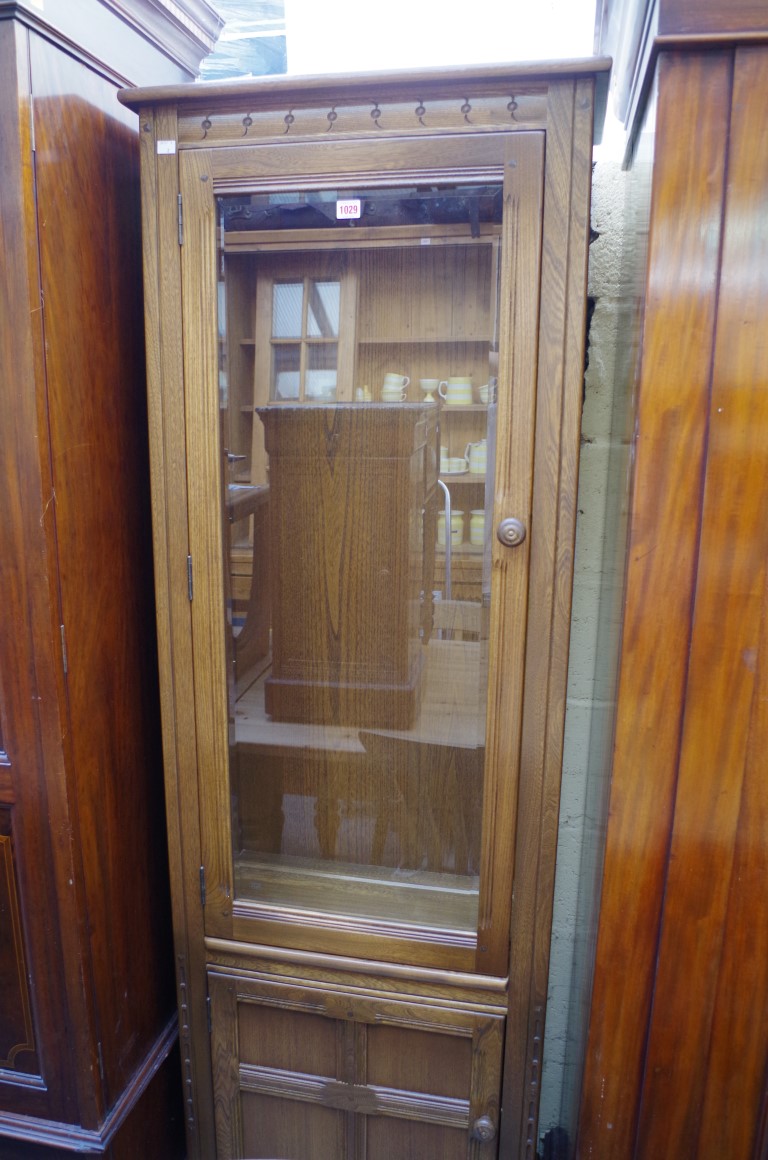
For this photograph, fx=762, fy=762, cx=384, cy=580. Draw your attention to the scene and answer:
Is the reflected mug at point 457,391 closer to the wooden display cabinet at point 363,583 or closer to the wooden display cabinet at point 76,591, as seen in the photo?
the wooden display cabinet at point 363,583

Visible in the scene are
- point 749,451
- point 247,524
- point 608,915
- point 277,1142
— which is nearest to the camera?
point 749,451

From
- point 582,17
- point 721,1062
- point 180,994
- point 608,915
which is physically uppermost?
point 582,17

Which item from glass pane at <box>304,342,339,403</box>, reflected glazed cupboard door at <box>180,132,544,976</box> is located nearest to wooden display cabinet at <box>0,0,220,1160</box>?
reflected glazed cupboard door at <box>180,132,544,976</box>

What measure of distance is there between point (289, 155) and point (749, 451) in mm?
584

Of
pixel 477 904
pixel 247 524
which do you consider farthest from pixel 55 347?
pixel 477 904

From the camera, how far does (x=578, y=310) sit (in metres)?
0.82

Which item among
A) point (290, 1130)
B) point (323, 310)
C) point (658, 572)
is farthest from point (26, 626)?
point (290, 1130)

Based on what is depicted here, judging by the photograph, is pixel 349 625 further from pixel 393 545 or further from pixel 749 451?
pixel 749 451

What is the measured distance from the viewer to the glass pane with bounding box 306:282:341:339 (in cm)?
93

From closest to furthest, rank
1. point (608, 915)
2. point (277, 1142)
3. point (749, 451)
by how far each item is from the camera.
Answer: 1. point (749, 451)
2. point (608, 915)
3. point (277, 1142)

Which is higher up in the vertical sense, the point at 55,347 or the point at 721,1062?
the point at 55,347

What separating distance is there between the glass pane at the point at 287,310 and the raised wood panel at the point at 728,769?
19.3 inches

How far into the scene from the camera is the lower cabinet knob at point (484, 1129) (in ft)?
3.27

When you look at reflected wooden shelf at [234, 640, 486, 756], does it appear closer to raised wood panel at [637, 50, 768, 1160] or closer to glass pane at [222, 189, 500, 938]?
glass pane at [222, 189, 500, 938]
